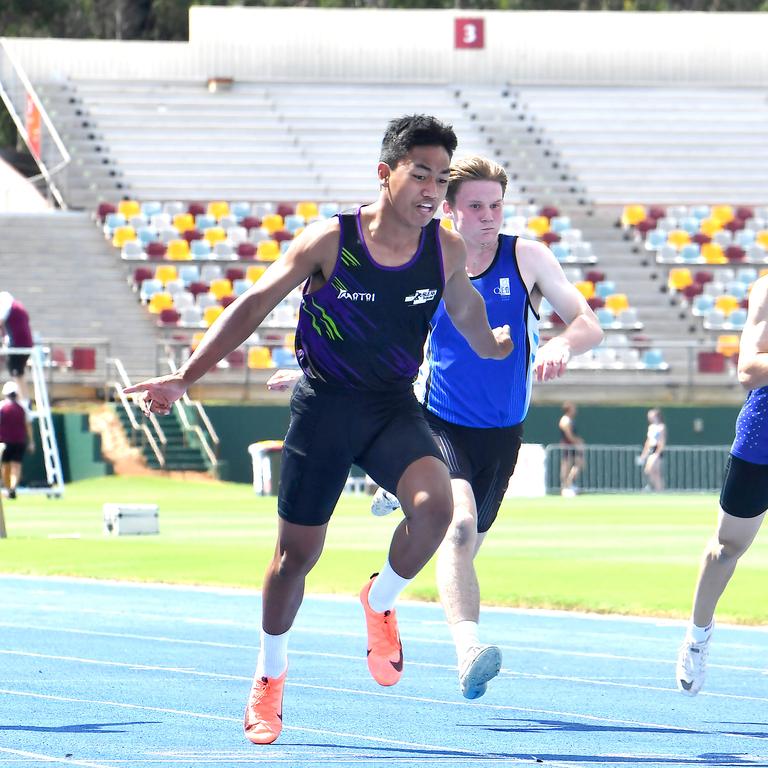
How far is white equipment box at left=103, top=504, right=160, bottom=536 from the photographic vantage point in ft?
78.1

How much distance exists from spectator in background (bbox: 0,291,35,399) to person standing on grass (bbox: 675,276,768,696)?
Result: 22.5 meters

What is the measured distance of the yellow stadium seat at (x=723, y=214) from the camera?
46.4m

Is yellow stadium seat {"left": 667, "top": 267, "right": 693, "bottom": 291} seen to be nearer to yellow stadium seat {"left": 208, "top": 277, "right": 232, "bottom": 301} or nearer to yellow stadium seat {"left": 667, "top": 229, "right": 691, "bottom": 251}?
yellow stadium seat {"left": 667, "top": 229, "right": 691, "bottom": 251}

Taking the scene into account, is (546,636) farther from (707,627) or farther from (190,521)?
(190,521)

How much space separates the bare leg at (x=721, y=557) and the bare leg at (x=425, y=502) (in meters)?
1.71

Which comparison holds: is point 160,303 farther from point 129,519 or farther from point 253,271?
point 129,519

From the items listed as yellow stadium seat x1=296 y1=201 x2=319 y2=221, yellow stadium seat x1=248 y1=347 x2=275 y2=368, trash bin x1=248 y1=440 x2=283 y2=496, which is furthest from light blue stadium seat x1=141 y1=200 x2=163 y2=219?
trash bin x1=248 y1=440 x2=283 y2=496

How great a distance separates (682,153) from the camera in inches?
1973

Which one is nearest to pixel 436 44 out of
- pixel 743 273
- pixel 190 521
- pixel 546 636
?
pixel 743 273

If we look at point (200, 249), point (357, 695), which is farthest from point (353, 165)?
point (357, 695)

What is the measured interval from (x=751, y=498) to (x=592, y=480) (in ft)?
96.0

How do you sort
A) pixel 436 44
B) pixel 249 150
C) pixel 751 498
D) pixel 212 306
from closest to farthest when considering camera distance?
1. pixel 751 498
2. pixel 212 306
3. pixel 249 150
4. pixel 436 44

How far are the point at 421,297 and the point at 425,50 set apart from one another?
45334mm

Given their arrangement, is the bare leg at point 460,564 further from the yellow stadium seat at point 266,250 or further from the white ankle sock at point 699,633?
→ the yellow stadium seat at point 266,250
